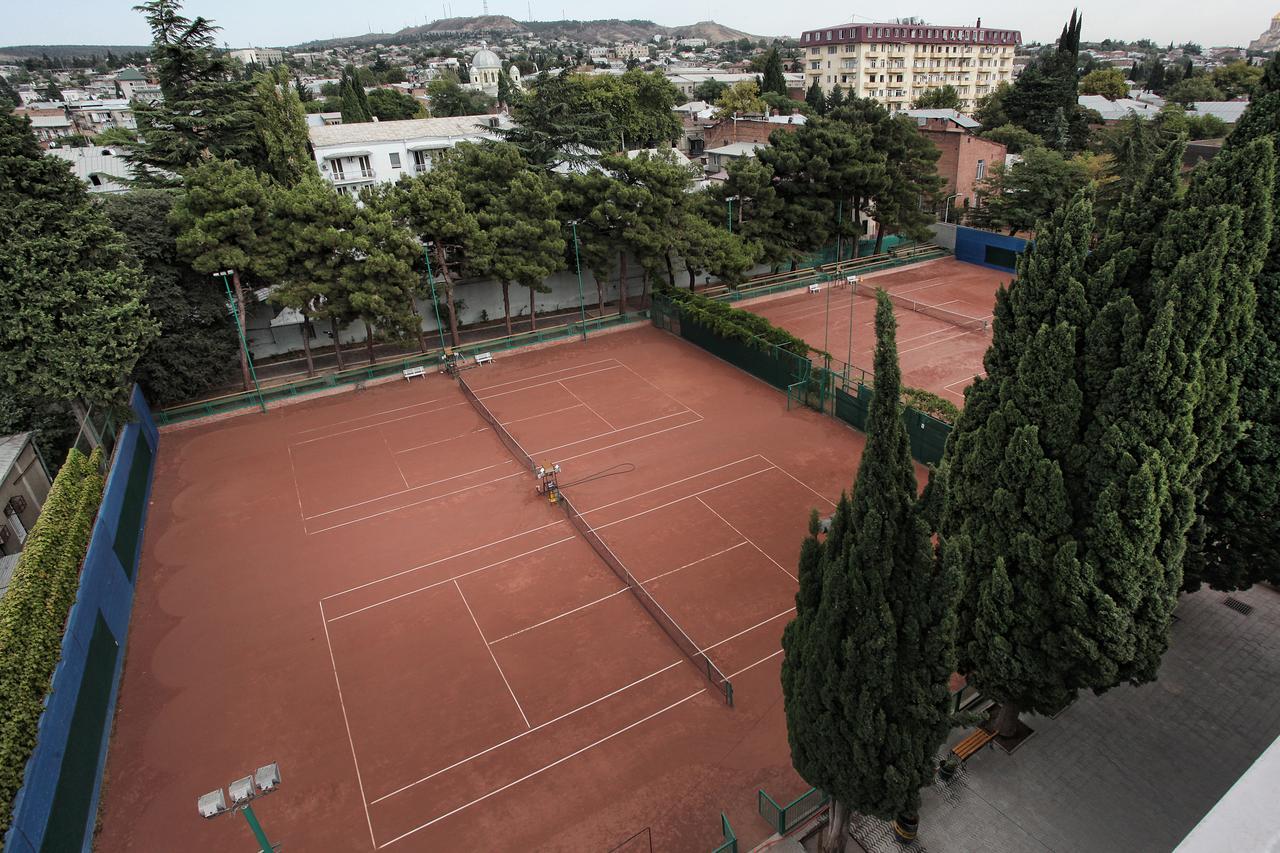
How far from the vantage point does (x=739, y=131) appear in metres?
56.4

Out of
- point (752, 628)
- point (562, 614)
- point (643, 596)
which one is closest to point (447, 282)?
point (562, 614)

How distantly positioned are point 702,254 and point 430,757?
24.6m

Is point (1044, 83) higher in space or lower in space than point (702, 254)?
higher

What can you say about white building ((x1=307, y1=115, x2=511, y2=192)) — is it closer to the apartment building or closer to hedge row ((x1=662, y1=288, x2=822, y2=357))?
hedge row ((x1=662, y1=288, x2=822, y2=357))

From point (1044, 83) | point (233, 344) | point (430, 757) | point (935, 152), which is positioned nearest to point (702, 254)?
point (935, 152)

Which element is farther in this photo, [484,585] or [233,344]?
[233,344]

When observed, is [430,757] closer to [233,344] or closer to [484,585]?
[484,585]

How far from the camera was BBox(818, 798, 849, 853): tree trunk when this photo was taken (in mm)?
9742

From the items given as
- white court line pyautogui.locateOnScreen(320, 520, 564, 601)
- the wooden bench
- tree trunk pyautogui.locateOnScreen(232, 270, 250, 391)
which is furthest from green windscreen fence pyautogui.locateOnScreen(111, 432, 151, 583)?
the wooden bench

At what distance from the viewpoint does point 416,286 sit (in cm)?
2773

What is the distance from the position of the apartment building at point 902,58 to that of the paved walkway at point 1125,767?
93699mm

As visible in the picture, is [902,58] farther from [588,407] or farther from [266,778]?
[266,778]

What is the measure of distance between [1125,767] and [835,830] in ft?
17.0

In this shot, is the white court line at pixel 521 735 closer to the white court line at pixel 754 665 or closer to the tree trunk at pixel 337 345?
the white court line at pixel 754 665
